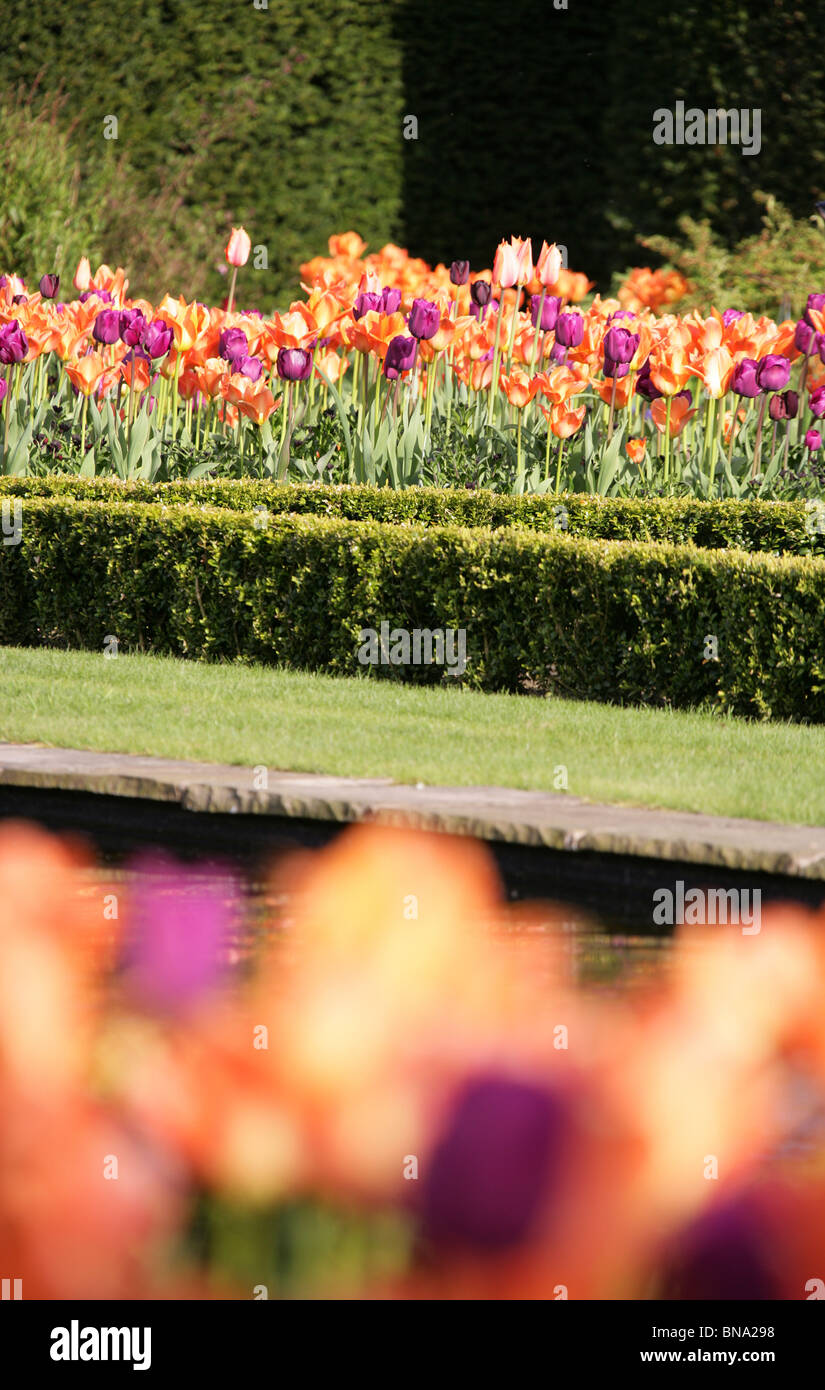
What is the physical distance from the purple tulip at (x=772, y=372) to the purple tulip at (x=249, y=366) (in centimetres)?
269

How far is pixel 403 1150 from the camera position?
2.49m

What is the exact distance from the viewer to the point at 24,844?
6457mm

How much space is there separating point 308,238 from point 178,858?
1650 centimetres

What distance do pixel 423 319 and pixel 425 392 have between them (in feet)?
7.23

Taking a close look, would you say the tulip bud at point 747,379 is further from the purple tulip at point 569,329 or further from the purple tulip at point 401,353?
the purple tulip at point 401,353

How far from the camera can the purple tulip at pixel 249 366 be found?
1075 centimetres

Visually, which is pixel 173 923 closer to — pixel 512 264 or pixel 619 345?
pixel 619 345

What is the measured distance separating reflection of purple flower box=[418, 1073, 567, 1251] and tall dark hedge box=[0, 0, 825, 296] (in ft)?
60.7

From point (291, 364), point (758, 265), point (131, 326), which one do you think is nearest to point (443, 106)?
point (758, 265)

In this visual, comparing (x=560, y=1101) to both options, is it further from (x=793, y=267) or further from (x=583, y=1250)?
(x=793, y=267)

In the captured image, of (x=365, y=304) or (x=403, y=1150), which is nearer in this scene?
(x=403, y=1150)

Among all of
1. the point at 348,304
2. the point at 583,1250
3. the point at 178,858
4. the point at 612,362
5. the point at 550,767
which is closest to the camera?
the point at 583,1250

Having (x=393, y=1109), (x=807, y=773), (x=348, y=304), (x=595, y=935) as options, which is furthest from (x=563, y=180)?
(x=393, y=1109)

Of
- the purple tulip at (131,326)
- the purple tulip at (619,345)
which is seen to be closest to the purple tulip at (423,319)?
the purple tulip at (619,345)
